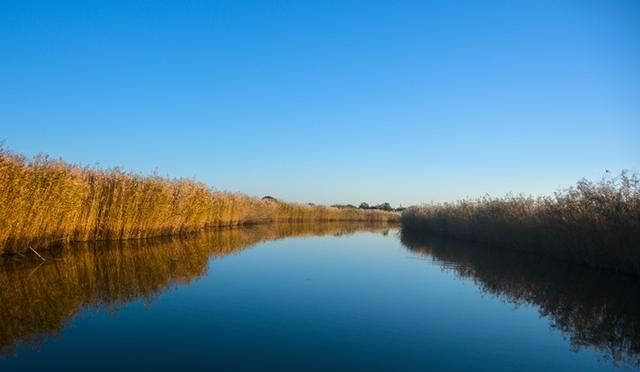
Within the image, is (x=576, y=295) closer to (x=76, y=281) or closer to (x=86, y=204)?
(x=76, y=281)

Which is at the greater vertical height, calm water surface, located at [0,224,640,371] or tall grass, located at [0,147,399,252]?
tall grass, located at [0,147,399,252]

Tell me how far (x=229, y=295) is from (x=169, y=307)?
126 centimetres

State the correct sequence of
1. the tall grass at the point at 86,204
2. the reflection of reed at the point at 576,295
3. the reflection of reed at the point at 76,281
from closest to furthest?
the reflection of reed at the point at 76,281 < the reflection of reed at the point at 576,295 < the tall grass at the point at 86,204

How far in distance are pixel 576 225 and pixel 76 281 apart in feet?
42.3

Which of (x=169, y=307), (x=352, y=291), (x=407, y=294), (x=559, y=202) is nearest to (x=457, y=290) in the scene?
(x=407, y=294)

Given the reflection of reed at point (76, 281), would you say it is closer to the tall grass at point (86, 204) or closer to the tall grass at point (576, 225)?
the tall grass at point (86, 204)

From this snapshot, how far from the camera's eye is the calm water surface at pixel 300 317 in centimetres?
488

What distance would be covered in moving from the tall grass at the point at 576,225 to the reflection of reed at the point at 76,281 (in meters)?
10.2

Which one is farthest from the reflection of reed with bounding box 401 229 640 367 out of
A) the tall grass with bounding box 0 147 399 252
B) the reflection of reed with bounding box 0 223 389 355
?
the tall grass with bounding box 0 147 399 252

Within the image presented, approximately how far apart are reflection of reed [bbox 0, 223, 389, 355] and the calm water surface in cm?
3

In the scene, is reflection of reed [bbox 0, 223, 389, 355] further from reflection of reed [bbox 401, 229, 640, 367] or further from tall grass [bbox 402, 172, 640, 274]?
tall grass [bbox 402, 172, 640, 274]

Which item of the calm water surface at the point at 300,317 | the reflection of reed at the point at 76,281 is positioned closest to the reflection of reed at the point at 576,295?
the calm water surface at the point at 300,317

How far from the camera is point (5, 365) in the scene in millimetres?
4277

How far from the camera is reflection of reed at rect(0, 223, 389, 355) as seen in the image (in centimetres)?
575
